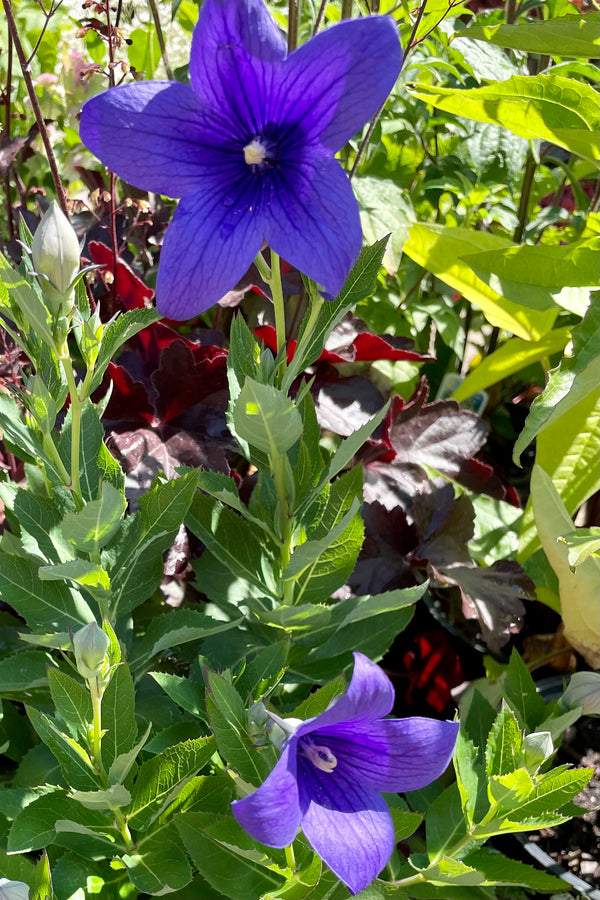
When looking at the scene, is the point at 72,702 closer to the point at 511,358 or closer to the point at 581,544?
the point at 581,544

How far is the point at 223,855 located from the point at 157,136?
19.9 inches

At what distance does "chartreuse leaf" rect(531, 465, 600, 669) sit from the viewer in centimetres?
90

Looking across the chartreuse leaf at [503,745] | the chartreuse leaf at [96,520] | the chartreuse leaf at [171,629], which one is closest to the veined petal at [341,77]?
the chartreuse leaf at [96,520]

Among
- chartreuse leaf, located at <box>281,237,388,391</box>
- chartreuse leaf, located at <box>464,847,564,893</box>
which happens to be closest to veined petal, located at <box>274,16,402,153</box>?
chartreuse leaf, located at <box>281,237,388,391</box>

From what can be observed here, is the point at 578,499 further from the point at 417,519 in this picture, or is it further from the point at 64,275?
the point at 64,275

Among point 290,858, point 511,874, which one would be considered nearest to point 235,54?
point 290,858

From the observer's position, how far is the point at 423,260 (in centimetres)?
112

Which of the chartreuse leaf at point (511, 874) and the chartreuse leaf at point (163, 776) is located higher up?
the chartreuse leaf at point (163, 776)

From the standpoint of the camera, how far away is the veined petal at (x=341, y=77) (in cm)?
44

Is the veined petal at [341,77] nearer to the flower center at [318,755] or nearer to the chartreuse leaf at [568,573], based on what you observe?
the flower center at [318,755]

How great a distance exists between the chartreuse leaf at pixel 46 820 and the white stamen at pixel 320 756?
0.19 metres

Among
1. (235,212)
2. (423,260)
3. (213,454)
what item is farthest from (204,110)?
(423,260)

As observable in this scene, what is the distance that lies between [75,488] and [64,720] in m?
0.17

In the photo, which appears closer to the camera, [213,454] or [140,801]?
[140,801]
